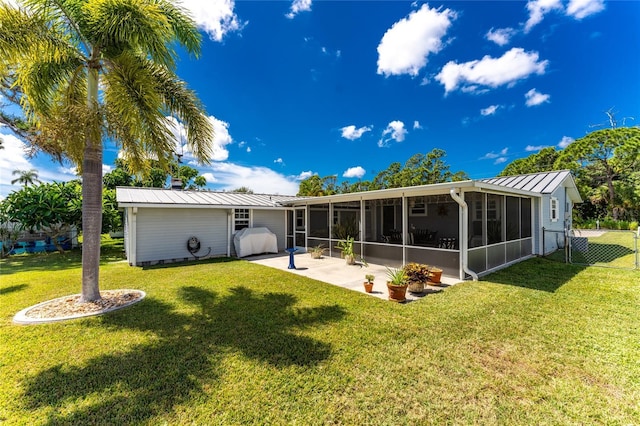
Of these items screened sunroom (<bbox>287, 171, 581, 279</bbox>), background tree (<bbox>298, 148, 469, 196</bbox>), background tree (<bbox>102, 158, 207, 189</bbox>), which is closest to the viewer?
screened sunroom (<bbox>287, 171, 581, 279</bbox>)

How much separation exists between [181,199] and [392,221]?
415 inches

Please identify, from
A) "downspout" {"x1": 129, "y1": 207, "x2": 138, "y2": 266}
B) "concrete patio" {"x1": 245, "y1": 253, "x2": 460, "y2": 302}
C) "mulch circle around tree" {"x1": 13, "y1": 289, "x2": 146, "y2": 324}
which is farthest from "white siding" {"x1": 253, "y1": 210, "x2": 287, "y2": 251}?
"mulch circle around tree" {"x1": 13, "y1": 289, "x2": 146, "y2": 324}

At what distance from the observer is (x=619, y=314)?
489cm

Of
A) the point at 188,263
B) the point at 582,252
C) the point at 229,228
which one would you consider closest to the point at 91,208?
the point at 188,263

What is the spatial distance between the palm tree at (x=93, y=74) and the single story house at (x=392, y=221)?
4746 mm

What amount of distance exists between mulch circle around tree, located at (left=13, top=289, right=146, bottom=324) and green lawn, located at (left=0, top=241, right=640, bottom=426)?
236mm

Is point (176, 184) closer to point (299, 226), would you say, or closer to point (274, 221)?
point (274, 221)

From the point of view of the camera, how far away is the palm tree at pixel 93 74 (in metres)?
4.65

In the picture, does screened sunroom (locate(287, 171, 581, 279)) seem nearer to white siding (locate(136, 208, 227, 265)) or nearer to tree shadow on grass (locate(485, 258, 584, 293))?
tree shadow on grass (locate(485, 258, 584, 293))

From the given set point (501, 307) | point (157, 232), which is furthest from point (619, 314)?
point (157, 232)

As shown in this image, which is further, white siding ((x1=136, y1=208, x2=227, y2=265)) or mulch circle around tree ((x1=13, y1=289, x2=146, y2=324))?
white siding ((x1=136, y1=208, x2=227, y2=265))

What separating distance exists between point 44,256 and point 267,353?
50.2 ft

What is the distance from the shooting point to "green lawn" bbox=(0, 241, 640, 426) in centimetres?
256

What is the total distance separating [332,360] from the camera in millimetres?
3428
